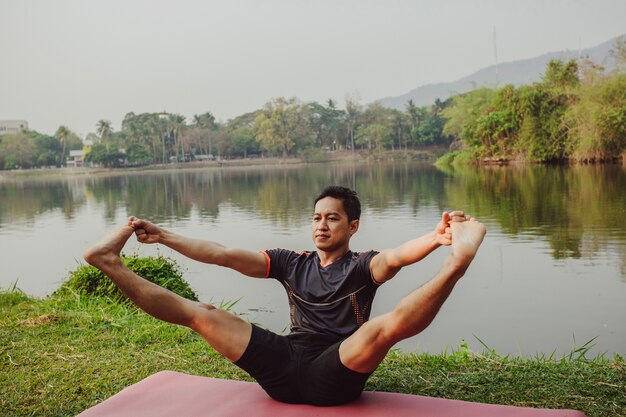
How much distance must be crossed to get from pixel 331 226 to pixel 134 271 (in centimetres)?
326

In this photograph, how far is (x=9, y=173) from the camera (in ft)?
181

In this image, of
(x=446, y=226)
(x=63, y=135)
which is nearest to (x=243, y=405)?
(x=446, y=226)

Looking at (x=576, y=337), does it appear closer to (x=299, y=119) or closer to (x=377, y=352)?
(x=377, y=352)

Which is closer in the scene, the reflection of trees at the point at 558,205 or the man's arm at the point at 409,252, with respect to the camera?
the man's arm at the point at 409,252

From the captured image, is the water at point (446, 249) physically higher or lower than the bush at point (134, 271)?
lower

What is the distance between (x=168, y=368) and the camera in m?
3.66

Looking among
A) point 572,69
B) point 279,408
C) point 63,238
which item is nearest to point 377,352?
point 279,408

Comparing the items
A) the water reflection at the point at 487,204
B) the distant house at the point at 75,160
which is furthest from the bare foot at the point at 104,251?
the distant house at the point at 75,160

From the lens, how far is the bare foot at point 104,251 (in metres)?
2.49

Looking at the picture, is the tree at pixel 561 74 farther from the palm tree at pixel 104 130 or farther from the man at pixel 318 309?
the palm tree at pixel 104 130

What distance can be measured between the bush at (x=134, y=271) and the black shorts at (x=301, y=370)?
9.73 feet

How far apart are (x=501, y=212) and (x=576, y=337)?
28.4 feet

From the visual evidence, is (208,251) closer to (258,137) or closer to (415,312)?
(415,312)

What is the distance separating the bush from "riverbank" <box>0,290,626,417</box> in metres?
0.76
